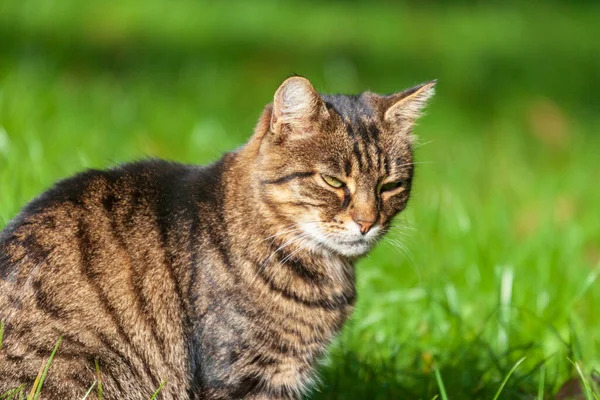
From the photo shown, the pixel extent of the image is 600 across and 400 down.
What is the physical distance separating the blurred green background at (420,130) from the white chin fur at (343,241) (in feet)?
1.05

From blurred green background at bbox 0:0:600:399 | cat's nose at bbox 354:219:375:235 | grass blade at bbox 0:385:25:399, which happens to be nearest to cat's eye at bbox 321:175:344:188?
cat's nose at bbox 354:219:375:235

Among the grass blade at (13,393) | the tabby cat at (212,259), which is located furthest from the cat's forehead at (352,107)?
the grass blade at (13,393)

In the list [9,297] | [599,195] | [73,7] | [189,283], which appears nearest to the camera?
[9,297]

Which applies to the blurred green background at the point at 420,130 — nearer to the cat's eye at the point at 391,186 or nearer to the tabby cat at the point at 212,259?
the cat's eye at the point at 391,186

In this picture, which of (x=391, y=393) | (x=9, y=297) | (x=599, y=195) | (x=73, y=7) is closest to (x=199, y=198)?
(x=9, y=297)

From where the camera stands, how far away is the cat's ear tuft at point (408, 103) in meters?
3.10

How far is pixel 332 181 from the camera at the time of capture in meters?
2.94

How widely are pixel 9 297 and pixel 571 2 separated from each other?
33.1 feet

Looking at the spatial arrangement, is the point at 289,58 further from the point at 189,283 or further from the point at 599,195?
the point at 189,283

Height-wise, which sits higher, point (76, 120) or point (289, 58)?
point (76, 120)

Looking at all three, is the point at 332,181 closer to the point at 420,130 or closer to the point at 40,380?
the point at 40,380

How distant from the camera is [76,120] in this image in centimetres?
514

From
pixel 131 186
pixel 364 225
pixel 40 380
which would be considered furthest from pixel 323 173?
pixel 40 380

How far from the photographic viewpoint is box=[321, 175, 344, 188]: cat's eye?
2.94 meters
